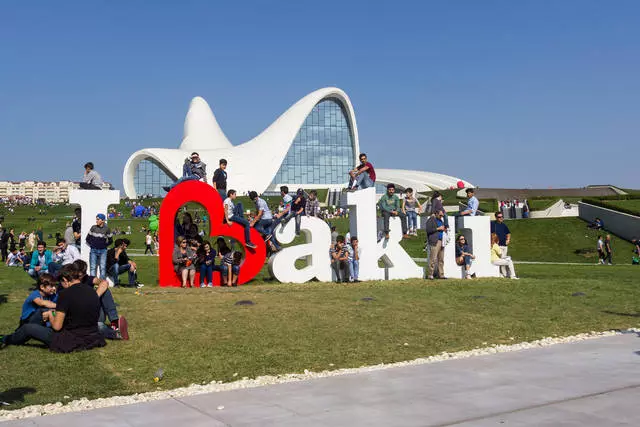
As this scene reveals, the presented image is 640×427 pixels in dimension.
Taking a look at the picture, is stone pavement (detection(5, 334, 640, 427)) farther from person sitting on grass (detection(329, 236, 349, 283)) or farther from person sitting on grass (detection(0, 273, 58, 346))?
person sitting on grass (detection(329, 236, 349, 283))

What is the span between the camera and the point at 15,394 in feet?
18.7

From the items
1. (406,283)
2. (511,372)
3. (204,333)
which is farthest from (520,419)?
(406,283)

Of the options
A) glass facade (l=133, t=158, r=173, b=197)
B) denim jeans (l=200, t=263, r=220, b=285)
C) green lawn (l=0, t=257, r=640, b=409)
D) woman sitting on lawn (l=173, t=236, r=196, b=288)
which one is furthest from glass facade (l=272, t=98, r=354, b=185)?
green lawn (l=0, t=257, r=640, b=409)

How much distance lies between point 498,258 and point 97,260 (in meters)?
8.61

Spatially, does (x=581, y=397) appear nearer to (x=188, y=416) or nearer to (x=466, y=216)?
(x=188, y=416)

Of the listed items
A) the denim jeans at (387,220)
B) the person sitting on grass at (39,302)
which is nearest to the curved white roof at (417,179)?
the denim jeans at (387,220)

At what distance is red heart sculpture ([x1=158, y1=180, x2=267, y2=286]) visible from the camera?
1348cm

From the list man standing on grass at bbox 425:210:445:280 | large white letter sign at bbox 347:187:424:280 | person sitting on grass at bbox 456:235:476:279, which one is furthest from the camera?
person sitting on grass at bbox 456:235:476:279

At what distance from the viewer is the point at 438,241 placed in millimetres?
14789

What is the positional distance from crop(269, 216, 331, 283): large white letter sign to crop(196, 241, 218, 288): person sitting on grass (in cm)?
121

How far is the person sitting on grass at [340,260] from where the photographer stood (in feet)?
46.5

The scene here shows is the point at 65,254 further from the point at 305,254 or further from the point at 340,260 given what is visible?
the point at 340,260

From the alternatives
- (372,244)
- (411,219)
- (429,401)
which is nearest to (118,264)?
(372,244)

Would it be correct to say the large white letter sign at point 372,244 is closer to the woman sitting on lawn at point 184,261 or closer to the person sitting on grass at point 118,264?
the woman sitting on lawn at point 184,261
